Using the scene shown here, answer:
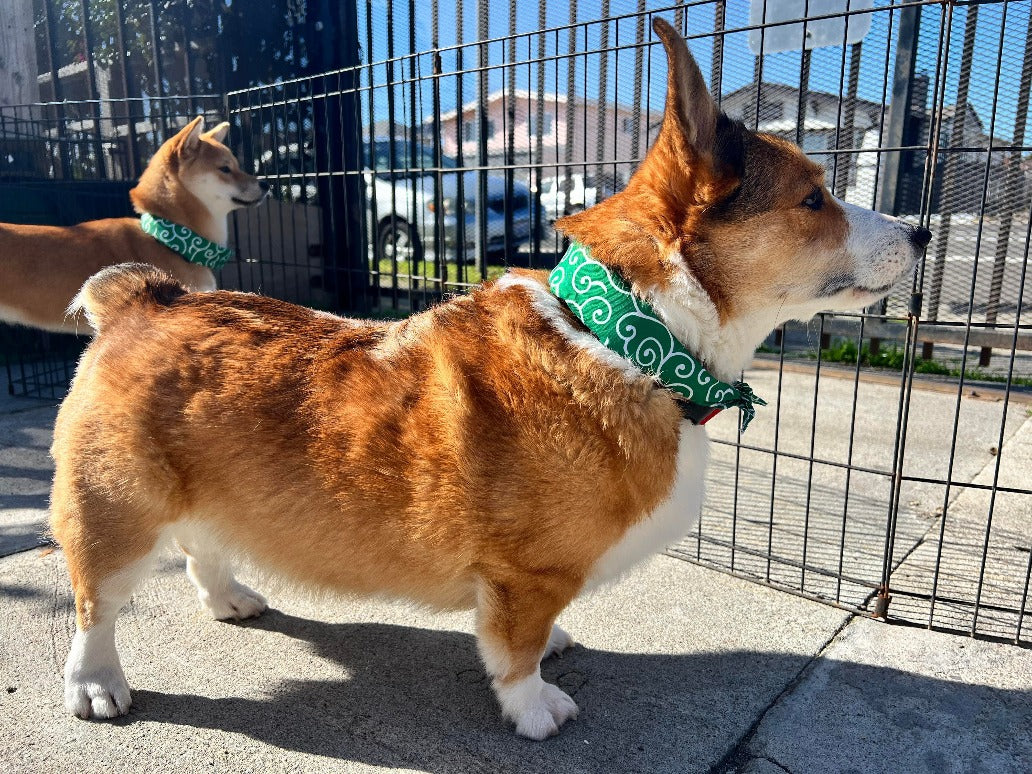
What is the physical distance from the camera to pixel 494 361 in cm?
227

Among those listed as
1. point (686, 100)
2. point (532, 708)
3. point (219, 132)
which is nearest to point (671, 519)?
point (532, 708)

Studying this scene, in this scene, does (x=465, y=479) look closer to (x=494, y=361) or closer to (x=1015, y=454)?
(x=494, y=361)

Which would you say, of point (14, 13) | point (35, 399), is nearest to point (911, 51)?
point (35, 399)

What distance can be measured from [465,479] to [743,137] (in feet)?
4.33

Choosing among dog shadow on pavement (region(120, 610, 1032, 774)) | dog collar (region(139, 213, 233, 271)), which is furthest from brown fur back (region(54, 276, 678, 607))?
dog collar (region(139, 213, 233, 271))

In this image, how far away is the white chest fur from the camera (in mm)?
2303

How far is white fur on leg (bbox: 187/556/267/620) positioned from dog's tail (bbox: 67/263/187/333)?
99cm

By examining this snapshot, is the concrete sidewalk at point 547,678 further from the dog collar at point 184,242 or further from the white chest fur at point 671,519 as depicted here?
the dog collar at point 184,242

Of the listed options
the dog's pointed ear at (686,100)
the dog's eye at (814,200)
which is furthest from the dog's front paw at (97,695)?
the dog's eye at (814,200)

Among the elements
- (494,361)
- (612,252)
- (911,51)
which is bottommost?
(494,361)

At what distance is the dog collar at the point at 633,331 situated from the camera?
2184mm

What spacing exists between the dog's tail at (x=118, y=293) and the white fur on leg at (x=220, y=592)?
39.1 inches

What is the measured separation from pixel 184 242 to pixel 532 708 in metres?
4.82

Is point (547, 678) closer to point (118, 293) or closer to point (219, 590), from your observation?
point (219, 590)
